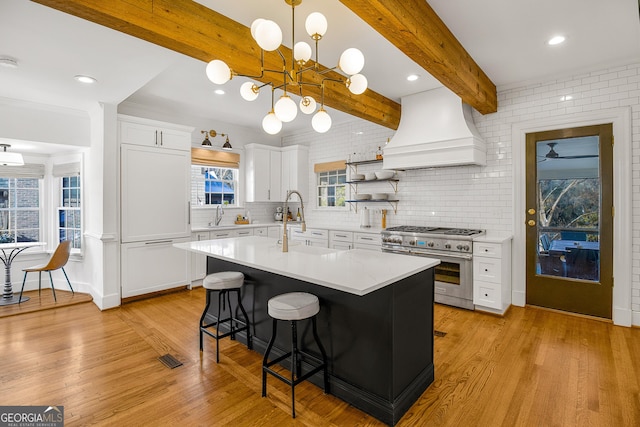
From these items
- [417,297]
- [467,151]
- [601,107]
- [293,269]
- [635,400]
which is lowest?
[635,400]

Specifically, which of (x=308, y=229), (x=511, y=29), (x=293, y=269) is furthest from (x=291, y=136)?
(x=293, y=269)

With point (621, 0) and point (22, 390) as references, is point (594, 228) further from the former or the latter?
point (22, 390)

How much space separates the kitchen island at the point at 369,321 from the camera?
193cm

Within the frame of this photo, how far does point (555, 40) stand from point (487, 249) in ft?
7.04

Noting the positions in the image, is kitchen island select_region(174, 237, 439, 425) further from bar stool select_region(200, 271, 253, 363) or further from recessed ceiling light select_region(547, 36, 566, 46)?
recessed ceiling light select_region(547, 36, 566, 46)

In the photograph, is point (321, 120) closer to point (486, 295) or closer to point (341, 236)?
point (486, 295)

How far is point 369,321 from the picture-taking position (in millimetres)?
2041

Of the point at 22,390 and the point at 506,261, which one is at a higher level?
the point at 506,261

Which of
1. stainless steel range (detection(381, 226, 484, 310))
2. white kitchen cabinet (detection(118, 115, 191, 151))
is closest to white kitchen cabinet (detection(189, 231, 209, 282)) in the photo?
white kitchen cabinet (detection(118, 115, 191, 151))

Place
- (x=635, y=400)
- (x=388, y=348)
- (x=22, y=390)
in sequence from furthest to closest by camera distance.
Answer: (x=22, y=390)
(x=635, y=400)
(x=388, y=348)

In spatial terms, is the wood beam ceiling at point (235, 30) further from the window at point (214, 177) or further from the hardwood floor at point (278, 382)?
the window at point (214, 177)

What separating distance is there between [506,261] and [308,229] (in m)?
3.06

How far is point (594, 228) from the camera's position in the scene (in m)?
3.54

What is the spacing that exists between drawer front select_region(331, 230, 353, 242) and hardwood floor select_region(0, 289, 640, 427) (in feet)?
6.23
